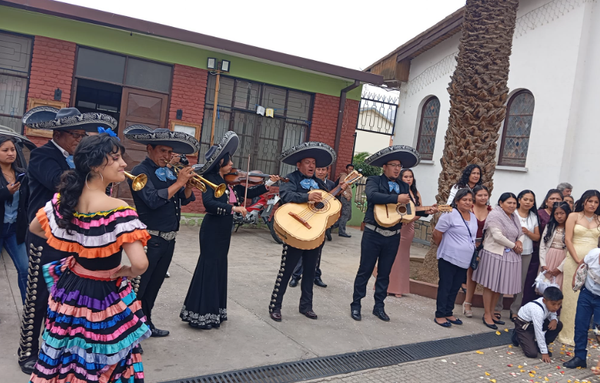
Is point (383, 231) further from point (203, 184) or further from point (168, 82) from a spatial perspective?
point (168, 82)

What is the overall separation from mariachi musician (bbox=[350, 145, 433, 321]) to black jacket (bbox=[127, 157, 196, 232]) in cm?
232

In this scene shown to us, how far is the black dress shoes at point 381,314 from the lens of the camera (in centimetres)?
580

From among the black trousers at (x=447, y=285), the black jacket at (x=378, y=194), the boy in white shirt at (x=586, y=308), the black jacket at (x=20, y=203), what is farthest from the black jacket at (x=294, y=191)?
the boy in white shirt at (x=586, y=308)

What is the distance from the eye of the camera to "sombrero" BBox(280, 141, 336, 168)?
5.28 metres

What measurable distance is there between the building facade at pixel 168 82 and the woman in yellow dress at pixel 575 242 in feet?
21.6

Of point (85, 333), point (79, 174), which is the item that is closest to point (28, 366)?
point (85, 333)

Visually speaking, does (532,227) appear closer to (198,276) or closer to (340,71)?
Answer: (198,276)

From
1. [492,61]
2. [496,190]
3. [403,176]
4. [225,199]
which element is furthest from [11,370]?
[496,190]

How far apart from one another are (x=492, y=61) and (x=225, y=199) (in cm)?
476

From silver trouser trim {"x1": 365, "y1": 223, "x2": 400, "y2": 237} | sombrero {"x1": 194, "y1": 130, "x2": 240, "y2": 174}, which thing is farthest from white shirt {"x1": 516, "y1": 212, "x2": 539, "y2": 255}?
sombrero {"x1": 194, "y1": 130, "x2": 240, "y2": 174}

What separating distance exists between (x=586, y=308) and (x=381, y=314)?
7.14 feet

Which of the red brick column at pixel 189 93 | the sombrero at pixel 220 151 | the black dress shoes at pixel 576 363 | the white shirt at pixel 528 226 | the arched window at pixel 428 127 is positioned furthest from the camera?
the arched window at pixel 428 127

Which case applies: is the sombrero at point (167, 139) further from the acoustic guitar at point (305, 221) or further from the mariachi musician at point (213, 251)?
the acoustic guitar at point (305, 221)

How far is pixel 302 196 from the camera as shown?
5.22 m
